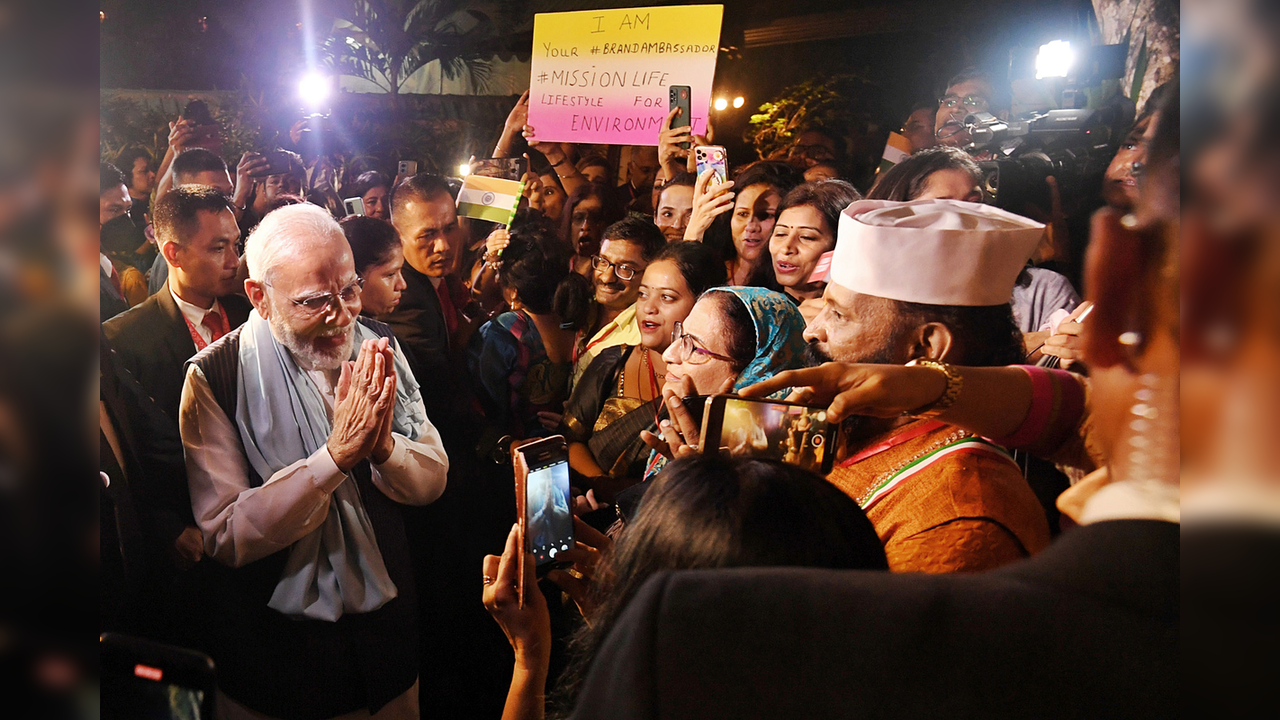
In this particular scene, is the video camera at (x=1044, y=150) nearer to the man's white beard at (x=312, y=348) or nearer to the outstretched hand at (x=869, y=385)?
the outstretched hand at (x=869, y=385)

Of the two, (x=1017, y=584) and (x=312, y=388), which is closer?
(x=1017, y=584)

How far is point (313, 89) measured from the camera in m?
2.37

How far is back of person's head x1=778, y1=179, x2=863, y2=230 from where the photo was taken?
1746mm

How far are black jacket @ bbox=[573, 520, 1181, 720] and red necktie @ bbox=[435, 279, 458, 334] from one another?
1.82 m

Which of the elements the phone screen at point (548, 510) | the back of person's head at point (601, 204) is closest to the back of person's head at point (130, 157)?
the back of person's head at point (601, 204)

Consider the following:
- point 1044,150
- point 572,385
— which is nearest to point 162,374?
point 572,385

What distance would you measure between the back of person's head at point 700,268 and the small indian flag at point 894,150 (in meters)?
0.43

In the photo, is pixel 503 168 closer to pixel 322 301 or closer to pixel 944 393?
pixel 322 301

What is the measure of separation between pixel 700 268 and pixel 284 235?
3.73 feet

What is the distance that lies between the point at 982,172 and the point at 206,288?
78.2 inches

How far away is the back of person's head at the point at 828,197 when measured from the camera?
175 centimetres

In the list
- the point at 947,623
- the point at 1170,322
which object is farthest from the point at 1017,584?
the point at 1170,322

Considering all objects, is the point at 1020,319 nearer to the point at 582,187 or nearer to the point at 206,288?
the point at 582,187

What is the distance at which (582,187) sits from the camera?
2174mm
